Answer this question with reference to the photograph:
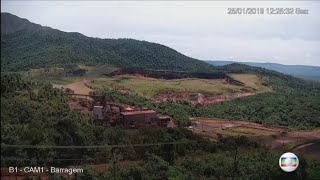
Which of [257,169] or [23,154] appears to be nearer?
[23,154]

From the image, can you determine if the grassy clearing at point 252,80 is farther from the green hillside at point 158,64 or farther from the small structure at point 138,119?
the small structure at point 138,119

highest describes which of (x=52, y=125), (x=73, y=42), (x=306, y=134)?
(x=73, y=42)

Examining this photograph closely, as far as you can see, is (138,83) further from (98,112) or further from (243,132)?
(98,112)

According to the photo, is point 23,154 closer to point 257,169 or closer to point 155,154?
point 155,154

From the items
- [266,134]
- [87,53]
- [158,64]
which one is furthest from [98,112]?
[158,64]

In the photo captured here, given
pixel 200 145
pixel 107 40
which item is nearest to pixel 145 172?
pixel 200 145

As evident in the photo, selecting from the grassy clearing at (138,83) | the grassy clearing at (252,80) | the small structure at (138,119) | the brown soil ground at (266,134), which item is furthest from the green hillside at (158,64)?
the small structure at (138,119)
